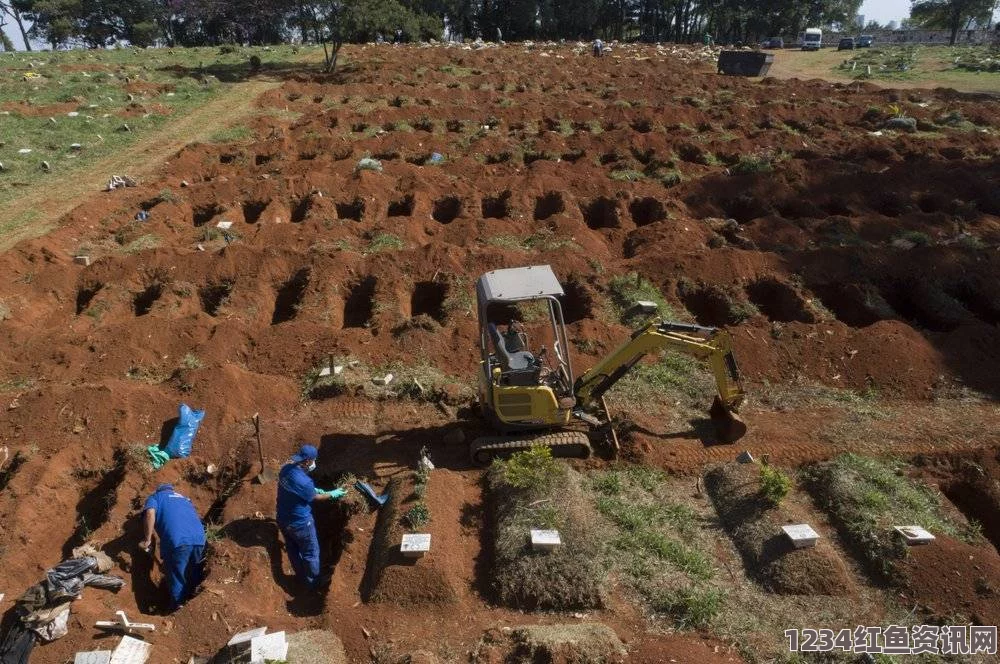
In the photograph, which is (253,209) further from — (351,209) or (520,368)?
(520,368)

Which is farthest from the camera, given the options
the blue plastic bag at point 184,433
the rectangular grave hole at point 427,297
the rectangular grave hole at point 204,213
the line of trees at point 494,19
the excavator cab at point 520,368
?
the line of trees at point 494,19

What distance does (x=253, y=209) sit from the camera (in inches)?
671

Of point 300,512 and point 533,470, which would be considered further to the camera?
point 533,470

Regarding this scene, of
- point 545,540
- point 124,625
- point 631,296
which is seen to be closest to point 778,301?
point 631,296

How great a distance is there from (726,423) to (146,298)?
11.4 meters

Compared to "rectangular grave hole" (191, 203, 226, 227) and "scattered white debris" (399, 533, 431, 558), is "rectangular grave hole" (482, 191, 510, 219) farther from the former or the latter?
"scattered white debris" (399, 533, 431, 558)

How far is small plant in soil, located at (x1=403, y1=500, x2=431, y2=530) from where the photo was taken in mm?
7367

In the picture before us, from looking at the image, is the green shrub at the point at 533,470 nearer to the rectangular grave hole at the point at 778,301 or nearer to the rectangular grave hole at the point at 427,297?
the rectangular grave hole at the point at 427,297

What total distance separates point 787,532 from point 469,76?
31.5m

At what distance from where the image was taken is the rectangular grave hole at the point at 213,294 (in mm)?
12971

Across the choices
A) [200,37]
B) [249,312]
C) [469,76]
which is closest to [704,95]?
[469,76]

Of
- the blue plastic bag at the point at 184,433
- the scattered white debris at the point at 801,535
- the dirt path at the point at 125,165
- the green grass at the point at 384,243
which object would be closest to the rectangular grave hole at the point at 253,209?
the green grass at the point at 384,243

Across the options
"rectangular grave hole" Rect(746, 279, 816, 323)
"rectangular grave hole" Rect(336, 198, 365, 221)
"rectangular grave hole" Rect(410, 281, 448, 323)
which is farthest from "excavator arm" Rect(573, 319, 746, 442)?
"rectangular grave hole" Rect(336, 198, 365, 221)

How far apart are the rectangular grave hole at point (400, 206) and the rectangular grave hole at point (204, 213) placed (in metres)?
4.52
